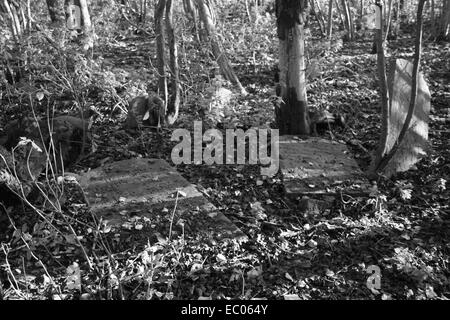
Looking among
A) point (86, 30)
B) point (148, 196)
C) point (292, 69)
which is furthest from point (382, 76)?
point (86, 30)

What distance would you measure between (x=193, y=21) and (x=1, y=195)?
425 centimetres

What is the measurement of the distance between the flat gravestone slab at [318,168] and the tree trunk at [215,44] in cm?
169

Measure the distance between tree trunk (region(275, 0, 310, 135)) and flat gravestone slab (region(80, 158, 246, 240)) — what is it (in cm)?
142

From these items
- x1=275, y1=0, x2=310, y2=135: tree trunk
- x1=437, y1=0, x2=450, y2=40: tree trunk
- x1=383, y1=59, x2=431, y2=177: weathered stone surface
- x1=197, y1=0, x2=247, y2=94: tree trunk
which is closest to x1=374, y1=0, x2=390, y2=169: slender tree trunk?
x1=383, y1=59, x2=431, y2=177: weathered stone surface

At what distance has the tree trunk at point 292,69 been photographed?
164 inches

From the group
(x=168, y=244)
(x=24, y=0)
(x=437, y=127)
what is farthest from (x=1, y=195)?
(x=437, y=127)

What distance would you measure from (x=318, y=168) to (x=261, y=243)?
1.17 meters

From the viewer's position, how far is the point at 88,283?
269 centimetres

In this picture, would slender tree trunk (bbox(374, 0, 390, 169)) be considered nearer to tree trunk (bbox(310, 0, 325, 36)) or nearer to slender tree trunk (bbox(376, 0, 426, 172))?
slender tree trunk (bbox(376, 0, 426, 172))

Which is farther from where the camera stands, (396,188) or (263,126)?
(263,126)

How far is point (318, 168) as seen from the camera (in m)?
4.02

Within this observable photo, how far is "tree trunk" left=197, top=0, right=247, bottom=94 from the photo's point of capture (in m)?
5.66

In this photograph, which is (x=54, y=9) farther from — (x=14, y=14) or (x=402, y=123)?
(x=402, y=123)
